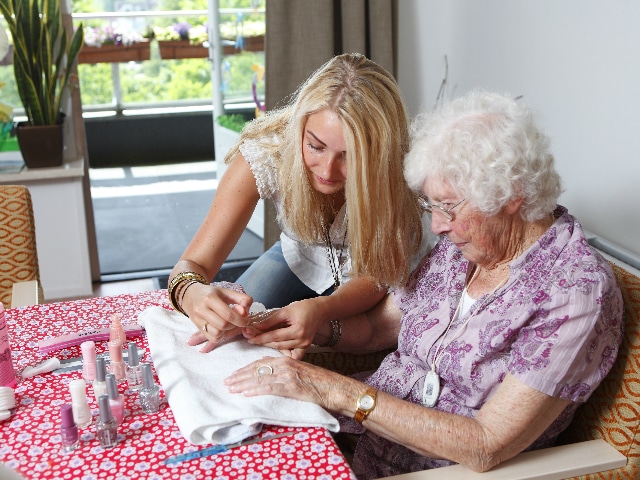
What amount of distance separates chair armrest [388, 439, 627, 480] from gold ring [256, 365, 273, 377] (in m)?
0.33

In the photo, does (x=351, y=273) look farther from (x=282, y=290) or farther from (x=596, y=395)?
(x=596, y=395)

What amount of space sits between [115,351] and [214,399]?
27cm

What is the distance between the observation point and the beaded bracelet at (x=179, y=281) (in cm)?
184

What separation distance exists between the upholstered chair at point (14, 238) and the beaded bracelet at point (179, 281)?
69 cm

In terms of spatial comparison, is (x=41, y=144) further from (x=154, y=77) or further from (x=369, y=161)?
(x=154, y=77)

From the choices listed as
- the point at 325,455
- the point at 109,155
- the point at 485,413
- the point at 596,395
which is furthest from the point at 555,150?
the point at 109,155

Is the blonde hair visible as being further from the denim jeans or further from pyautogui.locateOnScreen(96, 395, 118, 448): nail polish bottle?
pyautogui.locateOnScreen(96, 395, 118, 448): nail polish bottle

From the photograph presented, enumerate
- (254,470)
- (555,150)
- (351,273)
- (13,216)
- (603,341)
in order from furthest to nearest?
(555,150) < (13,216) < (351,273) < (603,341) < (254,470)

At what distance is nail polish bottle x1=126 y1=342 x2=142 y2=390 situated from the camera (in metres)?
1.52

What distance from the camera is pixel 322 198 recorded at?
6.82 ft

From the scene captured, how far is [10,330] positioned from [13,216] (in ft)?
2.22

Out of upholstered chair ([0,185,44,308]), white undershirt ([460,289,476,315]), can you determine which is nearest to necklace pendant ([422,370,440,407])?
white undershirt ([460,289,476,315])

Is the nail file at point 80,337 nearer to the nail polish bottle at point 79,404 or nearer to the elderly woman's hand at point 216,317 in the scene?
the elderly woman's hand at point 216,317

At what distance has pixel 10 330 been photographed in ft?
5.86
